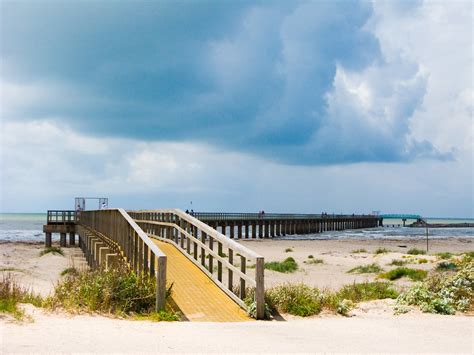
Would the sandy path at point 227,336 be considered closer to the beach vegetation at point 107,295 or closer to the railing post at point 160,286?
the beach vegetation at point 107,295

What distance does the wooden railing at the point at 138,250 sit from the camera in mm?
8664

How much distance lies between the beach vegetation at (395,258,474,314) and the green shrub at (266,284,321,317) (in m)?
1.86

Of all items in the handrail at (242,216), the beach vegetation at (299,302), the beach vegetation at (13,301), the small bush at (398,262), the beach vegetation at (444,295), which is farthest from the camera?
the handrail at (242,216)

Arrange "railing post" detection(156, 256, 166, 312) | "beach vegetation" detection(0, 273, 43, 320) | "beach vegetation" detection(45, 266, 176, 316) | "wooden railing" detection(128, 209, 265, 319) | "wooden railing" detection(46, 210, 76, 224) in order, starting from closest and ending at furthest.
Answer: "beach vegetation" detection(0, 273, 43, 320) < "beach vegetation" detection(45, 266, 176, 316) < "railing post" detection(156, 256, 166, 312) < "wooden railing" detection(128, 209, 265, 319) < "wooden railing" detection(46, 210, 76, 224)

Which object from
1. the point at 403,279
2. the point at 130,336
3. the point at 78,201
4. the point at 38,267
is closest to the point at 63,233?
the point at 78,201

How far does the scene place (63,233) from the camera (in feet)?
132

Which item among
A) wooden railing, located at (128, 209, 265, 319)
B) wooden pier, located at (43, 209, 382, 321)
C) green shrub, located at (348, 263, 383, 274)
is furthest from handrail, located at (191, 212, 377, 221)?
wooden railing, located at (128, 209, 265, 319)

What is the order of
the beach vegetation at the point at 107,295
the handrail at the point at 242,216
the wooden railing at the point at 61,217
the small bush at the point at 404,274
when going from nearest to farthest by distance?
the beach vegetation at the point at 107,295 < the small bush at the point at 404,274 < the wooden railing at the point at 61,217 < the handrail at the point at 242,216

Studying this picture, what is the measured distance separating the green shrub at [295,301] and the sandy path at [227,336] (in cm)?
42

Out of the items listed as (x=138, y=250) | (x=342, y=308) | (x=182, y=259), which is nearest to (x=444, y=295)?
(x=342, y=308)

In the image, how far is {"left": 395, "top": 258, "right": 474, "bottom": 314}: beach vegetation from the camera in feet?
33.5

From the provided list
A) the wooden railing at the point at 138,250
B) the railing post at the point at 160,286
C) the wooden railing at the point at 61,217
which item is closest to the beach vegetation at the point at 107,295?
the railing post at the point at 160,286

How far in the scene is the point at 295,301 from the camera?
370 inches

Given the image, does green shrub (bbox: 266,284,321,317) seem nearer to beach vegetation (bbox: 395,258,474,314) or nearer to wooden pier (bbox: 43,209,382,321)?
wooden pier (bbox: 43,209,382,321)
